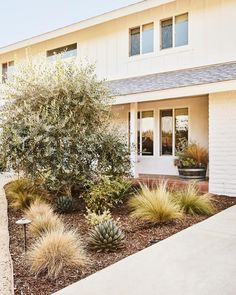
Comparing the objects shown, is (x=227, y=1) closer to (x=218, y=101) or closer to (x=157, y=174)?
(x=218, y=101)

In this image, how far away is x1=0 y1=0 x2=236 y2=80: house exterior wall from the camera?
494 inches

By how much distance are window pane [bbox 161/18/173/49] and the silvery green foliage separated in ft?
15.0

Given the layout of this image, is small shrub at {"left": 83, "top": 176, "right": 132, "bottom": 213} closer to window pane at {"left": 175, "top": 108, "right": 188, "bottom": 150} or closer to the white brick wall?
the white brick wall

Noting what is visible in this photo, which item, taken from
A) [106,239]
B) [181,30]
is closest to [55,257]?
[106,239]

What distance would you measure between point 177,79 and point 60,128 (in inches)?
200

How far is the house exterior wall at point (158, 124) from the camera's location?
45.7ft

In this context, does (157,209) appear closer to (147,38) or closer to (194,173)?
(194,173)

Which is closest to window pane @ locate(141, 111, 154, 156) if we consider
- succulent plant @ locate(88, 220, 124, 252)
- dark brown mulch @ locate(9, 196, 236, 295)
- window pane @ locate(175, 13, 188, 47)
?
window pane @ locate(175, 13, 188, 47)

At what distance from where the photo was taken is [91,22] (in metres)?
16.0

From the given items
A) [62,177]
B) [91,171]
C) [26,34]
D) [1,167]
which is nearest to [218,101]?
[91,171]

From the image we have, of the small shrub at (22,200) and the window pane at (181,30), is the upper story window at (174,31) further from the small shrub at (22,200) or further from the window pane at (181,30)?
the small shrub at (22,200)

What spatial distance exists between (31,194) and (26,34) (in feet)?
38.7

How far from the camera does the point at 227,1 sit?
12.5 meters

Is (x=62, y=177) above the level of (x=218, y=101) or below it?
below
